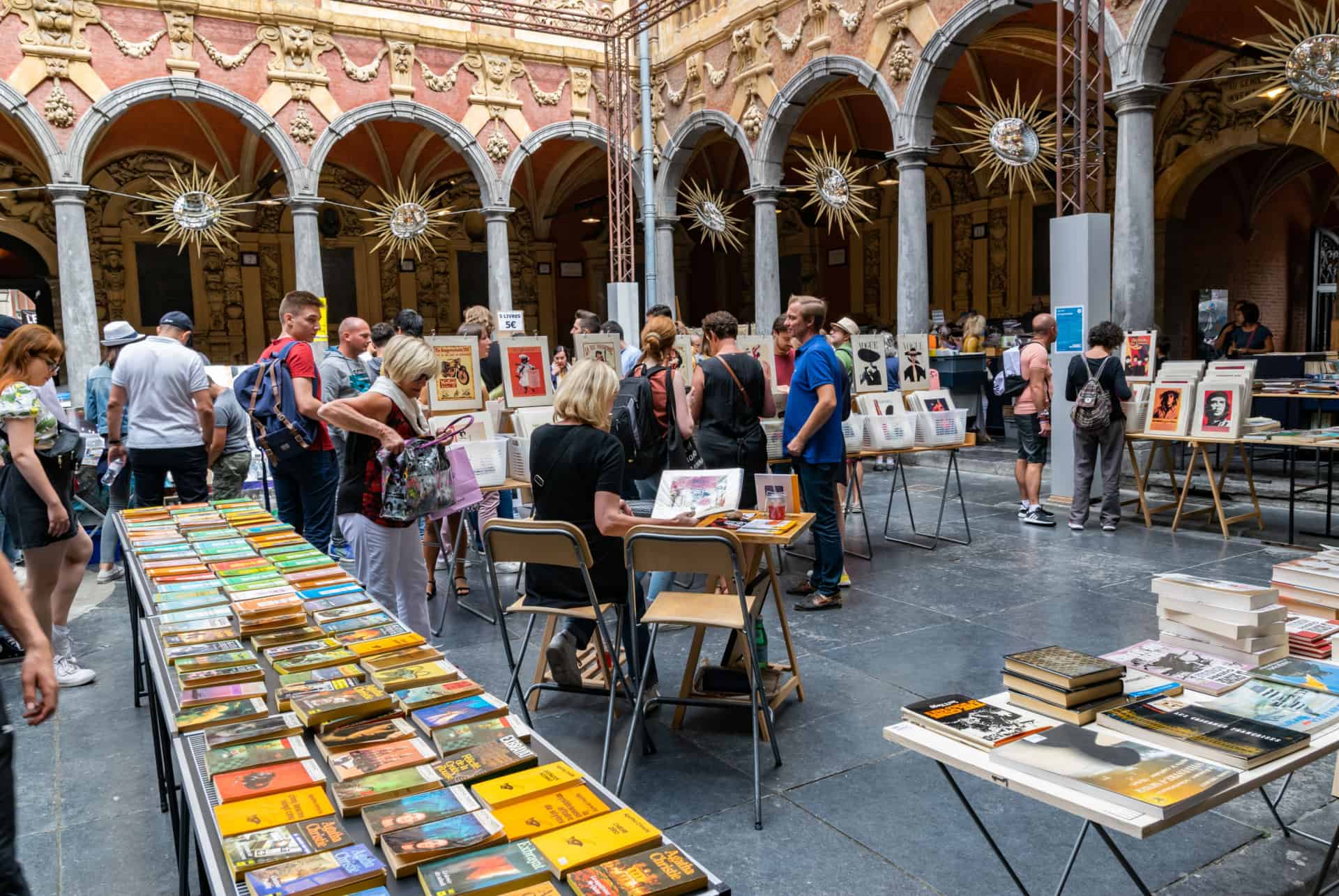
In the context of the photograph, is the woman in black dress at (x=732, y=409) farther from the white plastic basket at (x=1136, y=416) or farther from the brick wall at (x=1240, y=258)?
the brick wall at (x=1240, y=258)

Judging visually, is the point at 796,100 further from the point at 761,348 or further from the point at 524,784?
the point at 524,784

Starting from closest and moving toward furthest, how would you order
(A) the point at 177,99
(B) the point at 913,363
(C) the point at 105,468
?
(C) the point at 105,468
(B) the point at 913,363
(A) the point at 177,99

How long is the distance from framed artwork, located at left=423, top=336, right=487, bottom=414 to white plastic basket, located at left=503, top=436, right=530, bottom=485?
2.05 feet

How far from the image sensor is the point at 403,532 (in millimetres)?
3814

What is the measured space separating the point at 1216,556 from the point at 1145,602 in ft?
4.51

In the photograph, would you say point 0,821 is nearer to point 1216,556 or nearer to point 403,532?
point 403,532

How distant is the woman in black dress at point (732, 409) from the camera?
5.12 metres

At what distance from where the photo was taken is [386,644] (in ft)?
7.82

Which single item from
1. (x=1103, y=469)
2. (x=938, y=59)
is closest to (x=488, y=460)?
(x=1103, y=469)

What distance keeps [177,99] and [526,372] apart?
32.5ft

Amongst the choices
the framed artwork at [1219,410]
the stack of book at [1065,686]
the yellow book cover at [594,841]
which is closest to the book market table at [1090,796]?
the stack of book at [1065,686]

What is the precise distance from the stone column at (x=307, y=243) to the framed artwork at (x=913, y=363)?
9043mm

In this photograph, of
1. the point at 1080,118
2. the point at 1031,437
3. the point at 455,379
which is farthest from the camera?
the point at 1080,118

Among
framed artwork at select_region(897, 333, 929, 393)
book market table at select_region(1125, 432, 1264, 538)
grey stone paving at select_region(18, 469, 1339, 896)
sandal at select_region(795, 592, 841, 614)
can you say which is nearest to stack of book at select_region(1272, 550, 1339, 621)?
grey stone paving at select_region(18, 469, 1339, 896)
